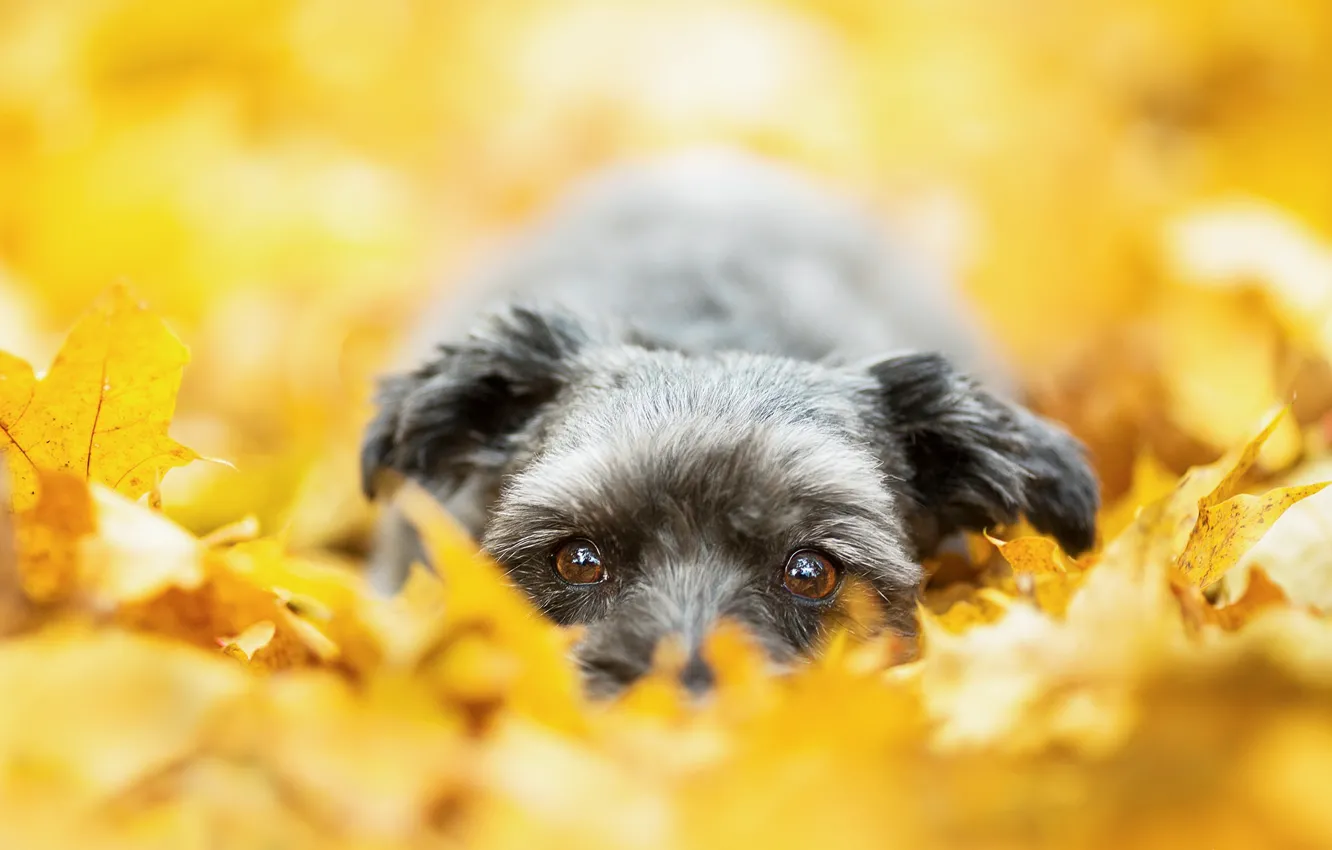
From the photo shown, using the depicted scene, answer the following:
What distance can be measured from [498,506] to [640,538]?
0.36 meters

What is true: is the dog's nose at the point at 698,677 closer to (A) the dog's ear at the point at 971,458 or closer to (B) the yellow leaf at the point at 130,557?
(B) the yellow leaf at the point at 130,557

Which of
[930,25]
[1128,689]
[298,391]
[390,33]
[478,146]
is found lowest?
[298,391]

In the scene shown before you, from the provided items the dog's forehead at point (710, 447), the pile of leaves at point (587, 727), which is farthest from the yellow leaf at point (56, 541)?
the dog's forehead at point (710, 447)

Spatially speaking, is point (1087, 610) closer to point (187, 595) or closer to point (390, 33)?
point (187, 595)

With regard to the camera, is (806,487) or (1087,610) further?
(806,487)

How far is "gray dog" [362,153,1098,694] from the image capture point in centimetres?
226

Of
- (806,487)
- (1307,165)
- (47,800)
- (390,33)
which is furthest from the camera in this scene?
(390,33)

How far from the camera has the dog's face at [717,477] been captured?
2.24 metres

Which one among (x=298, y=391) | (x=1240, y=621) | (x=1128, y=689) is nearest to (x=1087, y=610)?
(x=1128, y=689)

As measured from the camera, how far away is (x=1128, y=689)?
1.51 m

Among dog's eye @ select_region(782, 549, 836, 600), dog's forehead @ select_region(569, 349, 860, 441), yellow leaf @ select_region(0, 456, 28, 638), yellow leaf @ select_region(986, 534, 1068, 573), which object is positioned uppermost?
dog's forehead @ select_region(569, 349, 860, 441)

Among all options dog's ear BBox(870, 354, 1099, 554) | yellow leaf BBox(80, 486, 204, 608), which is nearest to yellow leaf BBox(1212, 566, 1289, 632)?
dog's ear BBox(870, 354, 1099, 554)

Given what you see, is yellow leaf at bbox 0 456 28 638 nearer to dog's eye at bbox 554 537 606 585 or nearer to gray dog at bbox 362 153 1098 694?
gray dog at bbox 362 153 1098 694

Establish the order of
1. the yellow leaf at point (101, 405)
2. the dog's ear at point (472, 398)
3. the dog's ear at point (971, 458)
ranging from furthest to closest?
the dog's ear at point (472, 398) < the dog's ear at point (971, 458) < the yellow leaf at point (101, 405)
